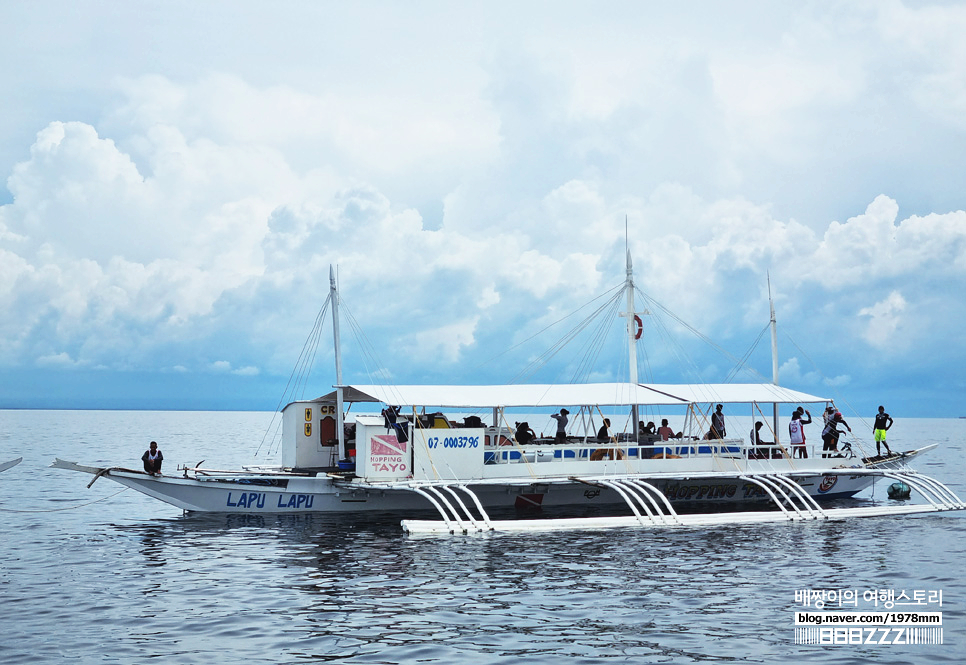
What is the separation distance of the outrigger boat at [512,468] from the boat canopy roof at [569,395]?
76mm

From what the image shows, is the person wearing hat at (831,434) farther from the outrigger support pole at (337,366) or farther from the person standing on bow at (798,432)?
the outrigger support pole at (337,366)

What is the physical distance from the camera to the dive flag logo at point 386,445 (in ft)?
99.4

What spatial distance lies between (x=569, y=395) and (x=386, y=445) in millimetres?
7677

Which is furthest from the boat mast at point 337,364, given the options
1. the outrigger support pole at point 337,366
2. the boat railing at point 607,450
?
the boat railing at point 607,450

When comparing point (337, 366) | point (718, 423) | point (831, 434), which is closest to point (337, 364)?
point (337, 366)

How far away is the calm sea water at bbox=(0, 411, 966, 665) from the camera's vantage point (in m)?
16.5

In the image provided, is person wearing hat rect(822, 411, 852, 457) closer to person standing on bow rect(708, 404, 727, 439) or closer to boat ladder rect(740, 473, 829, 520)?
boat ladder rect(740, 473, 829, 520)

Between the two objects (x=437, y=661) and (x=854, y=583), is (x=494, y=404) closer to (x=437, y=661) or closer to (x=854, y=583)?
(x=854, y=583)

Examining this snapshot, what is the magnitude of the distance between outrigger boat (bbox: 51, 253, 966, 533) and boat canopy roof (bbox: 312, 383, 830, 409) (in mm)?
76

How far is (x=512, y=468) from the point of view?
32062 millimetres

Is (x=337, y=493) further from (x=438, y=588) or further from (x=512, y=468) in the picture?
(x=438, y=588)

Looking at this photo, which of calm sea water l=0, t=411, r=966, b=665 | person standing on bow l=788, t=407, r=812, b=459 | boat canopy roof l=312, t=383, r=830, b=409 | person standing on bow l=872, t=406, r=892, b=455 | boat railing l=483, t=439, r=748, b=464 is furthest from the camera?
person standing on bow l=872, t=406, r=892, b=455

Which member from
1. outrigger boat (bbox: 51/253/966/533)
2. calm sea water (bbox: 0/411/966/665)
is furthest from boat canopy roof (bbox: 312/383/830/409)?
calm sea water (bbox: 0/411/966/665)

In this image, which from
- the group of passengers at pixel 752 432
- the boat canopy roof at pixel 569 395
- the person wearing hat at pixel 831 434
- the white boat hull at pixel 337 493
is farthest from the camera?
the person wearing hat at pixel 831 434
